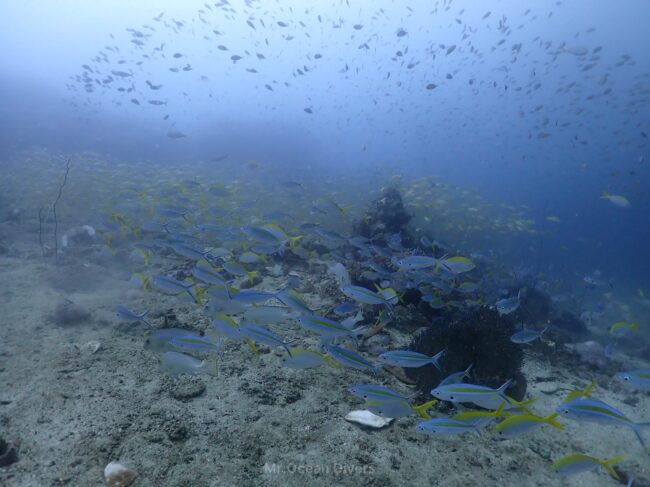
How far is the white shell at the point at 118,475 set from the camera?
9.30 feet

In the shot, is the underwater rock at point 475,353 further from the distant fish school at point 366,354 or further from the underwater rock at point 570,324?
the underwater rock at point 570,324

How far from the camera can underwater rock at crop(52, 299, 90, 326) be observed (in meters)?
6.17

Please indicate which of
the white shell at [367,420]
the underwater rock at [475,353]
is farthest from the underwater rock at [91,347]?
the underwater rock at [475,353]

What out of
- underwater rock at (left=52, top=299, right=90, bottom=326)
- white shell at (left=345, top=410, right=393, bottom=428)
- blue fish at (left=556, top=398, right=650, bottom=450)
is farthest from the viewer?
underwater rock at (left=52, top=299, right=90, bottom=326)

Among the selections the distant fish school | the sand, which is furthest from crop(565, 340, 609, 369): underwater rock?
the sand

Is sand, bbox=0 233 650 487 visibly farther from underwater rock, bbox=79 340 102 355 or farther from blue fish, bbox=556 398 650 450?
blue fish, bbox=556 398 650 450

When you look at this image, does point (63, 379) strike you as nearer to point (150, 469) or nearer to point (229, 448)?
point (150, 469)

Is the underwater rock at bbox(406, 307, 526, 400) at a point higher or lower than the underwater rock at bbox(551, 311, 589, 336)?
higher

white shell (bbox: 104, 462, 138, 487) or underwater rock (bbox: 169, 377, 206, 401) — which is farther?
underwater rock (bbox: 169, 377, 206, 401)

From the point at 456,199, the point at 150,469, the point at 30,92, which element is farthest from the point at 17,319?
the point at 30,92

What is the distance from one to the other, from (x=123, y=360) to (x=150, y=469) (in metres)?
2.40

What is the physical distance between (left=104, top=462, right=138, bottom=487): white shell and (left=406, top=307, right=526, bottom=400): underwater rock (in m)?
3.92

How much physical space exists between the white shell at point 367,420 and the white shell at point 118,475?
7.68ft

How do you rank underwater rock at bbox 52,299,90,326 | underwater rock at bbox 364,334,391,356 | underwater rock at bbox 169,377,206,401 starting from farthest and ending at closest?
underwater rock at bbox 52,299,90,326 < underwater rock at bbox 364,334,391,356 < underwater rock at bbox 169,377,206,401
